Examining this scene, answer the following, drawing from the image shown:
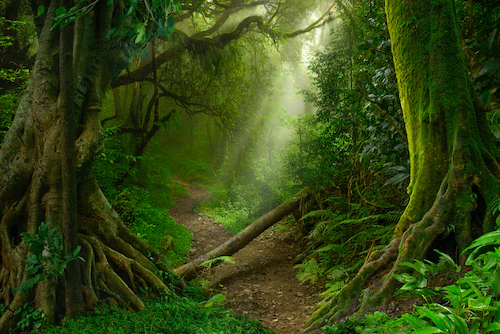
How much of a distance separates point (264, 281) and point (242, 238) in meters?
1.62

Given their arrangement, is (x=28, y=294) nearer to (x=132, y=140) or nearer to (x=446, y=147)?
(x=446, y=147)

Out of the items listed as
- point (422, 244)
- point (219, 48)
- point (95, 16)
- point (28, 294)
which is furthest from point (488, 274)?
point (219, 48)

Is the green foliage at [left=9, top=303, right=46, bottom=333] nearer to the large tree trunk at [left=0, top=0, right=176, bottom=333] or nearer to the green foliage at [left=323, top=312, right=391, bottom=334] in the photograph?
the large tree trunk at [left=0, top=0, right=176, bottom=333]

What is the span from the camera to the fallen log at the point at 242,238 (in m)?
6.93

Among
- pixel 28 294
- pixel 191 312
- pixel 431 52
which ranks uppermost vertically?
pixel 431 52

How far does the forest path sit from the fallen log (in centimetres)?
37

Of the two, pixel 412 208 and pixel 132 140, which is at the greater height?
pixel 132 140

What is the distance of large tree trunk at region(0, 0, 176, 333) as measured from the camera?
3660 millimetres

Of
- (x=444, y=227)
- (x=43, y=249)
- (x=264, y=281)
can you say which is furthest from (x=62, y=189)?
(x=264, y=281)

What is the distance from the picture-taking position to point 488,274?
1563 mm

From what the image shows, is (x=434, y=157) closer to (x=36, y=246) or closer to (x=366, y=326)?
(x=366, y=326)

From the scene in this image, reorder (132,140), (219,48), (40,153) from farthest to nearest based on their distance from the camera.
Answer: (132,140) → (219,48) → (40,153)

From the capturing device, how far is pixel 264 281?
7.16 m

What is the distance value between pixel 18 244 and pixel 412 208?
4.89m
